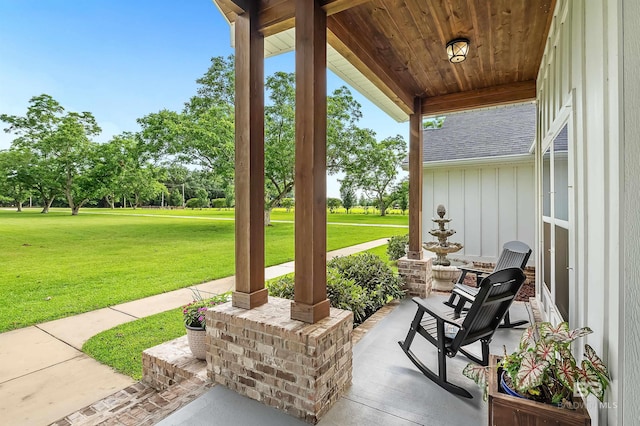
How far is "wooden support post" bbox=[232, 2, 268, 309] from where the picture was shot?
2.47m

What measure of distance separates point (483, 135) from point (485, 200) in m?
2.12

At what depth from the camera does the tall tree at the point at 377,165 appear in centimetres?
1820

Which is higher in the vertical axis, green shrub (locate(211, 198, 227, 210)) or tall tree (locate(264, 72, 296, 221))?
tall tree (locate(264, 72, 296, 221))

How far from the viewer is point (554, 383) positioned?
1524 millimetres

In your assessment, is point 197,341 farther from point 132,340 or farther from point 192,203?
point 192,203

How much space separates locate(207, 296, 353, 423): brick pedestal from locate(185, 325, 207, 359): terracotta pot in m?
0.30

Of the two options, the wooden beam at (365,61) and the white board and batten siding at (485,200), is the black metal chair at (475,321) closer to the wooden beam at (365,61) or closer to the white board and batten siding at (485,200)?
the wooden beam at (365,61)

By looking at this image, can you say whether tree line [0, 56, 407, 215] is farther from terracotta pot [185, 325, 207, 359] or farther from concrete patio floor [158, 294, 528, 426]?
concrete patio floor [158, 294, 528, 426]

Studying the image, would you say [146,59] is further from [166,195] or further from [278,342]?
[278,342]

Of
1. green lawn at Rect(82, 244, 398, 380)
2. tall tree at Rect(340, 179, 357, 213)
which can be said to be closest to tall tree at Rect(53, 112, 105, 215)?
green lawn at Rect(82, 244, 398, 380)

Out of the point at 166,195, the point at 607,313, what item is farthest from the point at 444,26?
the point at 166,195

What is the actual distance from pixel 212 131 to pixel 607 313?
15595 mm

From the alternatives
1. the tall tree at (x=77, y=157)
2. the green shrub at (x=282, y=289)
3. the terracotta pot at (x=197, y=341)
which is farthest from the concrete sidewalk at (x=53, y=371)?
the tall tree at (x=77, y=157)

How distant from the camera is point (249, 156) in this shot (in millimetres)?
2469
